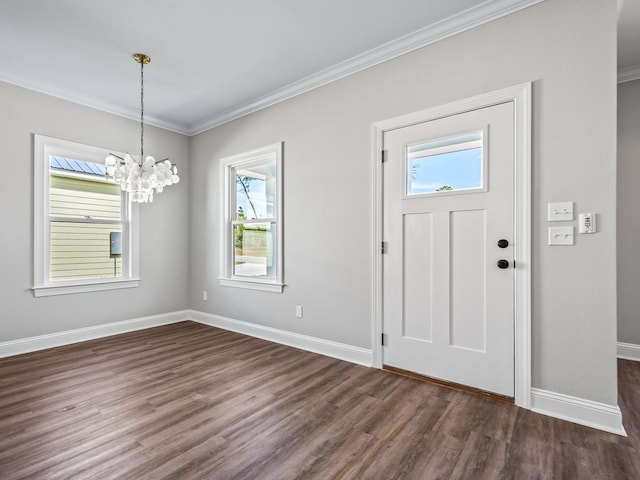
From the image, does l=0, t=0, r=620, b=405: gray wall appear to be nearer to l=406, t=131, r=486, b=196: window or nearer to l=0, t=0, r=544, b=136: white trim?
l=0, t=0, r=544, b=136: white trim

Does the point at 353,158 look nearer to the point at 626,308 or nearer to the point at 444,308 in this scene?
the point at 444,308

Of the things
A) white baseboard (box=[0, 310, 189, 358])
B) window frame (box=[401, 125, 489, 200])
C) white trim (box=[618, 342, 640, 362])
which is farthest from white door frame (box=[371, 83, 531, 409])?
white baseboard (box=[0, 310, 189, 358])

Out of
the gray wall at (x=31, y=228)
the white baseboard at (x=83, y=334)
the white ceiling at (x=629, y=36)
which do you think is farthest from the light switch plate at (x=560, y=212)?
the white baseboard at (x=83, y=334)

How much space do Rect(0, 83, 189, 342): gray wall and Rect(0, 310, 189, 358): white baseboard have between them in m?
0.06

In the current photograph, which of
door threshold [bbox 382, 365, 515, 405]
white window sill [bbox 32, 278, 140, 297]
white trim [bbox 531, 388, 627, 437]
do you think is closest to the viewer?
white trim [bbox 531, 388, 627, 437]

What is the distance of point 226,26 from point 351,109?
1.26 metres

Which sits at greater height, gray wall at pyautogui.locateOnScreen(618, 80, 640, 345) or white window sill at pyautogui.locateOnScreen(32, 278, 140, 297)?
gray wall at pyautogui.locateOnScreen(618, 80, 640, 345)

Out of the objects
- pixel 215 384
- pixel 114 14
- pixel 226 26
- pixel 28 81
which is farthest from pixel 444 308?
pixel 28 81

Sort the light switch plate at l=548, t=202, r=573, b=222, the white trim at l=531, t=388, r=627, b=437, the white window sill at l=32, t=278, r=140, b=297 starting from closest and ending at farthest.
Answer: the white trim at l=531, t=388, r=627, b=437, the light switch plate at l=548, t=202, r=573, b=222, the white window sill at l=32, t=278, r=140, b=297

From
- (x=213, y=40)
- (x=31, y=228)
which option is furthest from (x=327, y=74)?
(x=31, y=228)

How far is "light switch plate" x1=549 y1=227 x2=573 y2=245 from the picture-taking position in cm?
211

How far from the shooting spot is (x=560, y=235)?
213cm

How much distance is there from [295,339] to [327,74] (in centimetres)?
275

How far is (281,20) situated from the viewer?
2543 mm
